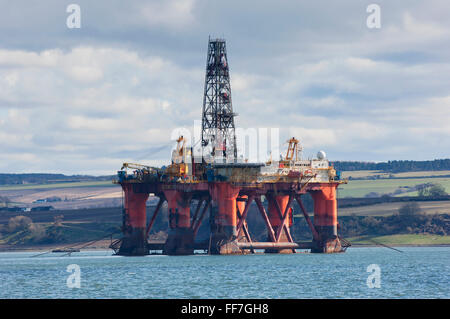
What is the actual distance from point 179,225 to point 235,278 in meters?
39.4

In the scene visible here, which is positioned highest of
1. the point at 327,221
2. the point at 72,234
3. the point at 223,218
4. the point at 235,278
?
the point at 223,218

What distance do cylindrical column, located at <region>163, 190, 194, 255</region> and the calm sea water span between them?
7567mm

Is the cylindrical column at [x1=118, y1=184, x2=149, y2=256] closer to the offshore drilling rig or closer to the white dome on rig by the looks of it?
the offshore drilling rig

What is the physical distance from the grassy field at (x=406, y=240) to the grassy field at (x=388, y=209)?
410 inches

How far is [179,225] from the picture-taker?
125 metres

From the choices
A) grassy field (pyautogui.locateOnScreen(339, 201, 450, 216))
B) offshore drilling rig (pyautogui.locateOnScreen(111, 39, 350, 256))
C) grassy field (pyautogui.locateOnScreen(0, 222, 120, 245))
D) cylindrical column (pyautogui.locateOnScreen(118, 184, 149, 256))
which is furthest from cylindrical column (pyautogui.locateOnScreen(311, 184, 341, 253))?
grassy field (pyautogui.locateOnScreen(0, 222, 120, 245))

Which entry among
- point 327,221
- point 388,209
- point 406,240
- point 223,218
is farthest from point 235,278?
point 388,209

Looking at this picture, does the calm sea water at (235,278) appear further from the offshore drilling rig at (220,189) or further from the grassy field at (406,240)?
the grassy field at (406,240)

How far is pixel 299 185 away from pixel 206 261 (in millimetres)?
19243

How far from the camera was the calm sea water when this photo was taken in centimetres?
7400

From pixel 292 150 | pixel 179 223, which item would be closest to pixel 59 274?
pixel 179 223

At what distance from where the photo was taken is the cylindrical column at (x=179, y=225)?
124250 millimetres

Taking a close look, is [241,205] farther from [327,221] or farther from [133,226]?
[133,226]

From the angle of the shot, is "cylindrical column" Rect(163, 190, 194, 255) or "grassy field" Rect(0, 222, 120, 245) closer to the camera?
"cylindrical column" Rect(163, 190, 194, 255)
